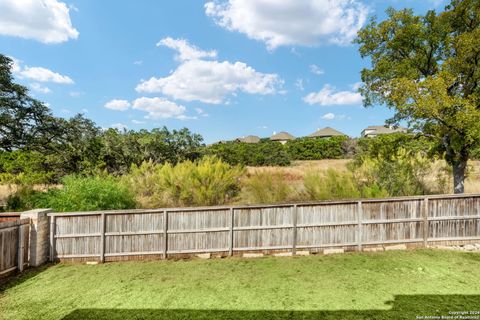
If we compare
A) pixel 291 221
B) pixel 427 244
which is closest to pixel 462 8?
pixel 427 244

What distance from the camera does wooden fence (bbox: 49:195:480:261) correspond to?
583cm

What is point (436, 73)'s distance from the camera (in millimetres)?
8594

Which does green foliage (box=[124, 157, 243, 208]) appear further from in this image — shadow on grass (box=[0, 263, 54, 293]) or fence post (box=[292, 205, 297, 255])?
shadow on grass (box=[0, 263, 54, 293])

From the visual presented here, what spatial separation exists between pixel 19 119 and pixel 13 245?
9.01 metres

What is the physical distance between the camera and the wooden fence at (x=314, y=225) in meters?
5.83

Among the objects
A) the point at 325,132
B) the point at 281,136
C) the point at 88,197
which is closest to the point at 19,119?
the point at 88,197

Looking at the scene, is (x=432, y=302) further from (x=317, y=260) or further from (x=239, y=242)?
(x=239, y=242)

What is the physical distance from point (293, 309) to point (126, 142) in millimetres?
13292

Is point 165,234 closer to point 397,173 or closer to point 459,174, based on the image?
point 397,173

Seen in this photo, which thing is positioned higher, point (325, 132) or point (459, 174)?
point (325, 132)

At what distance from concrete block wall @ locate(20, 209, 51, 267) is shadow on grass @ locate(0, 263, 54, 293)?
178 mm

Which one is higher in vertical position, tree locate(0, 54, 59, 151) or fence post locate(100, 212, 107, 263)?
tree locate(0, 54, 59, 151)

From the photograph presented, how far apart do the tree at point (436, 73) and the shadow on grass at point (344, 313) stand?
5.52m

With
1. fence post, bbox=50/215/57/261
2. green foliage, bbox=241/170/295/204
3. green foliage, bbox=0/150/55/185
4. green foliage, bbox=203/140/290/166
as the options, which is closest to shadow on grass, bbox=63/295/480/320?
fence post, bbox=50/215/57/261
